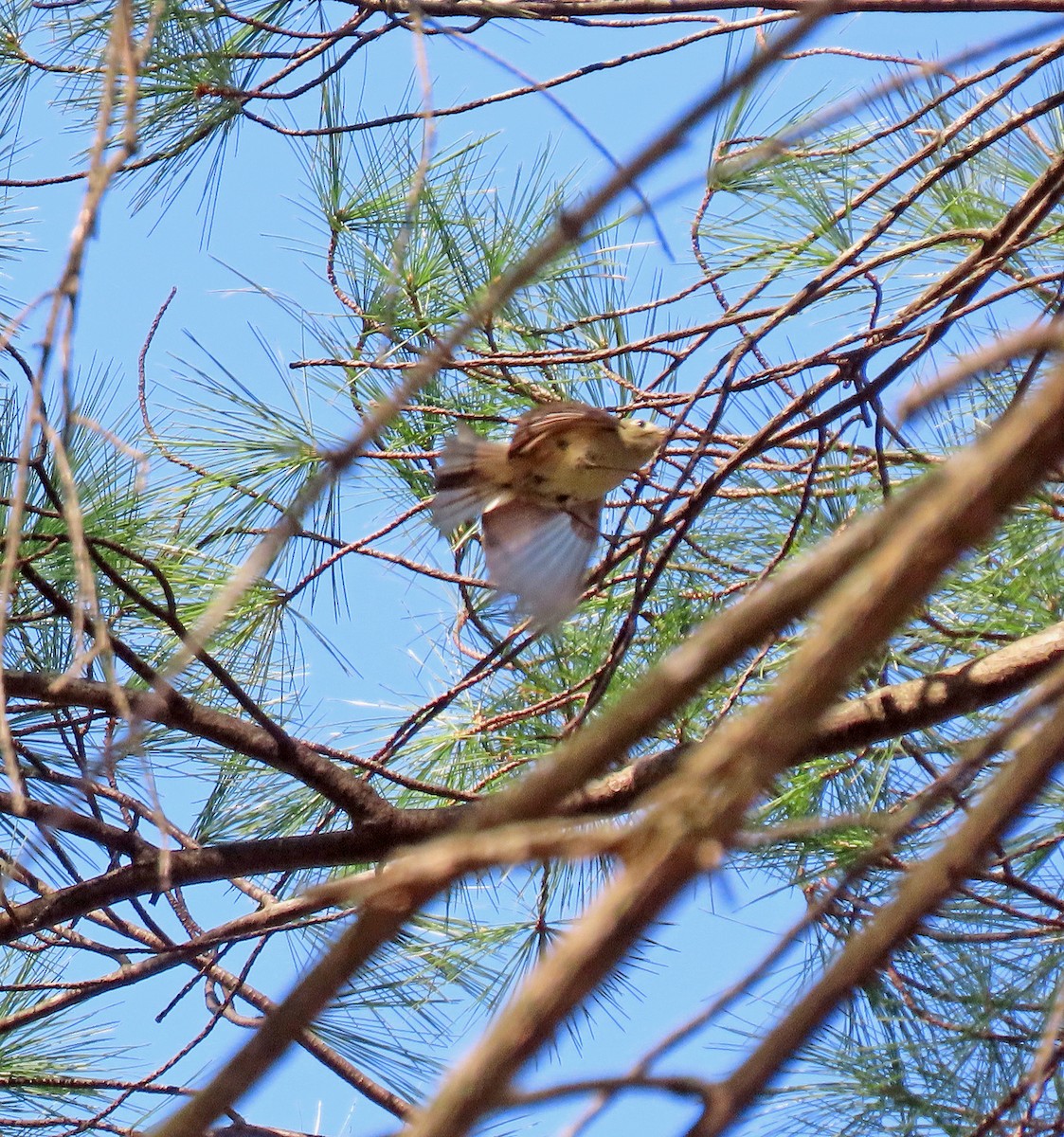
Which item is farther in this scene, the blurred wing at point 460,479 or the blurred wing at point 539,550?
the blurred wing at point 460,479

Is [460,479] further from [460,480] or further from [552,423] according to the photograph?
[552,423]

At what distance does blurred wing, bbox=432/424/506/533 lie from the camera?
1.44m

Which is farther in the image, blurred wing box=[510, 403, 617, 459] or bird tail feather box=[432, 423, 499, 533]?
bird tail feather box=[432, 423, 499, 533]

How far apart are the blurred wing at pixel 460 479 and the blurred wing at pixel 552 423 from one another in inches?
1.3

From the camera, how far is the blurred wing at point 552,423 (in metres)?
1.30

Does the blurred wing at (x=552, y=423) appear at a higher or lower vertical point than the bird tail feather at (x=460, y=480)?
lower

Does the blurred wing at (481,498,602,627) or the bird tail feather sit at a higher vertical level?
the bird tail feather

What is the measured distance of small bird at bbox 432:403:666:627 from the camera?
4.58ft

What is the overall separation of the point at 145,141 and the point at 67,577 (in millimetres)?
505

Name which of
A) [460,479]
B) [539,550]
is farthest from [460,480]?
[539,550]

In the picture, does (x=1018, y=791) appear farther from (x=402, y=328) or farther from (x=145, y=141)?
(x=145, y=141)

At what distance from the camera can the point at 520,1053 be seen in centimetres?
27

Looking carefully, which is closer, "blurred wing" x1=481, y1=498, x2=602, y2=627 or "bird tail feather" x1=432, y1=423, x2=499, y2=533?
"blurred wing" x1=481, y1=498, x2=602, y2=627

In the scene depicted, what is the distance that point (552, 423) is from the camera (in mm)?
1346
